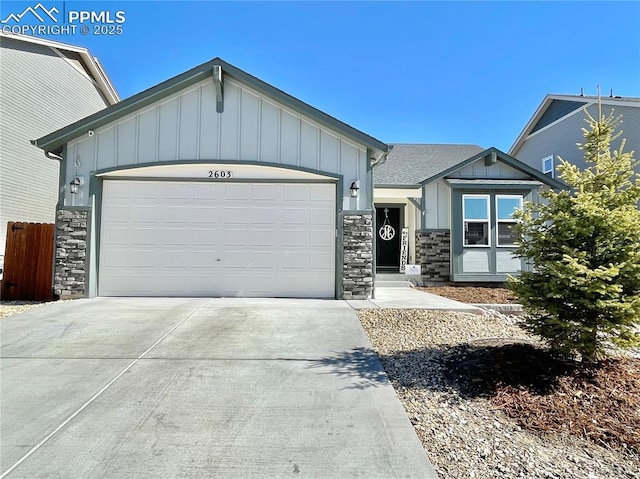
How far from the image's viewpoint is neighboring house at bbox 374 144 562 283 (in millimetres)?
11352

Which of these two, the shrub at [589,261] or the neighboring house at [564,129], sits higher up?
the neighboring house at [564,129]

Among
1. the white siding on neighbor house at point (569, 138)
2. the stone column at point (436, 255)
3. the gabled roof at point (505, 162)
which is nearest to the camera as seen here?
the gabled roof at point (505, 162)

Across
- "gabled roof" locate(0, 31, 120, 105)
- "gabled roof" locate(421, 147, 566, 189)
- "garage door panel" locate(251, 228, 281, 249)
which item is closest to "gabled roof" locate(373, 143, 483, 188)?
"gabled roof" locate(421, 147, 566, 189)

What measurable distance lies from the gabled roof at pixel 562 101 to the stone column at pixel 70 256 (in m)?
16.7

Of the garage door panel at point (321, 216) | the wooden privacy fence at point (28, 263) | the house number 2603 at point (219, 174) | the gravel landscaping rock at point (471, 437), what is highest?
the house number 2603 at point (219, 174)

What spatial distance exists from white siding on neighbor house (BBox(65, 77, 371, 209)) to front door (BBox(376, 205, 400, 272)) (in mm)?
5440

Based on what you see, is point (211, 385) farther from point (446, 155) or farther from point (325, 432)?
point (446, 155)

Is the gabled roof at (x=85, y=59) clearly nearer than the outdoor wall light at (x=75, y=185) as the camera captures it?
No

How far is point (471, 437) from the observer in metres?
2.95

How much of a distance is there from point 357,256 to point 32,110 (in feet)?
38.9

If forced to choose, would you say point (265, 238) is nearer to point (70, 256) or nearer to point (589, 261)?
point (70, 256)

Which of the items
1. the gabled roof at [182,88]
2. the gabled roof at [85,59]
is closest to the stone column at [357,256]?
the gabled roof at [182,88]

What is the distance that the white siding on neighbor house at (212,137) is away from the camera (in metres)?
8.16

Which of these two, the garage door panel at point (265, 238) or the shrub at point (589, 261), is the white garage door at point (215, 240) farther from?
the shrub at point (589, 261)
